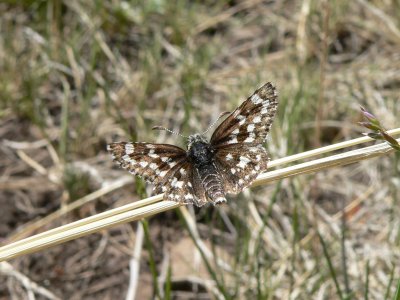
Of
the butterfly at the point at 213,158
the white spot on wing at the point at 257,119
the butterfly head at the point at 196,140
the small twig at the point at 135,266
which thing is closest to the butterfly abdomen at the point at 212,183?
the butterfly at the point at 213,158

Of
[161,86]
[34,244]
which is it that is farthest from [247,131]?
[161,86]

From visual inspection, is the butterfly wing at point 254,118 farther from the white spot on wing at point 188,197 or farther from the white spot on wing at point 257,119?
the white spot on wing at point 188,197

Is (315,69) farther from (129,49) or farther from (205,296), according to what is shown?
(205,296)

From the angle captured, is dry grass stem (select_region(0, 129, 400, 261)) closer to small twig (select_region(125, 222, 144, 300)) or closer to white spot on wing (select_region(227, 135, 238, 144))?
white spot on wing (select_region(227, 135, 238, 144))

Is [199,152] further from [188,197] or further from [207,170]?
[188,197]

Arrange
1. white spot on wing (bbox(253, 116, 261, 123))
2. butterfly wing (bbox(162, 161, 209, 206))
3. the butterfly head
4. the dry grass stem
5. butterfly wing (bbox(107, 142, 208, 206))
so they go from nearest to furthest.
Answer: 1. the dry grass stem
2. butterfly wing (bbox(162, 161, 209, 206))
3. butterfly wing (bbox(107, 142, 208, 206))
4. white spot on wing (bbox(253, 116, 261, 123))
5. the butterfly head

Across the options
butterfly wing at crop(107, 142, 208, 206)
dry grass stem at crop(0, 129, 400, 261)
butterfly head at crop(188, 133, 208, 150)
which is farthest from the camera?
butterfly head at crop(188, 133, 208, 150)

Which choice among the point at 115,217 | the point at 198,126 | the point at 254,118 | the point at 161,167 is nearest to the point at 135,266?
the point at 161,167

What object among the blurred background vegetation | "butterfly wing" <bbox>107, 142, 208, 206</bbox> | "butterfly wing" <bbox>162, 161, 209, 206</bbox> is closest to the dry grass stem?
"butterfly wing" <bbox>162, 161, 209, 206</bbox>
